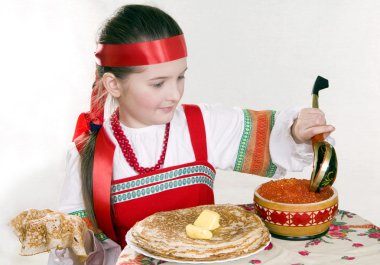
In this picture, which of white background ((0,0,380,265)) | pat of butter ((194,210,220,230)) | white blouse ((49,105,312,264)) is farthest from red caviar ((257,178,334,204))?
white background ((0,0,380,265))

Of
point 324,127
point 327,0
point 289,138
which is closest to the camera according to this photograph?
point 324,127

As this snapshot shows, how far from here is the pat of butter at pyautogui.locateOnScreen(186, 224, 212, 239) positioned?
1.44 m

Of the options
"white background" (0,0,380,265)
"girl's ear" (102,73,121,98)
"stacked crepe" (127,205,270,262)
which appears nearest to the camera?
"stacked crepe" (127,205,270,262)

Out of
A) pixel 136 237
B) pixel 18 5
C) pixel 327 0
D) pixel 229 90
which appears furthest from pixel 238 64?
pixel 136 237

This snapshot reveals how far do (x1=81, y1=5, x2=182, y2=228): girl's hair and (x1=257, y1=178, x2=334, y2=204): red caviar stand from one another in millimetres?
465

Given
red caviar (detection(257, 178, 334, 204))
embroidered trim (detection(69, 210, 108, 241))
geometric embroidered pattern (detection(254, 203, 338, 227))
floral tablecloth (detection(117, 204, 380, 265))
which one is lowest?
embroidered trim (detection(69, 210, 108, 241))

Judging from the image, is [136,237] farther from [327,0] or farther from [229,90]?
[327,0]

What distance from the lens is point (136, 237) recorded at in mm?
1458

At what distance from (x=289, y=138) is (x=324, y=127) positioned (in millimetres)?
192

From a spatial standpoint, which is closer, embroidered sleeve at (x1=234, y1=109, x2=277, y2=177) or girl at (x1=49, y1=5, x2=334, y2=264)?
girl at (x1=49, y1=5, x2=334, y2=264)

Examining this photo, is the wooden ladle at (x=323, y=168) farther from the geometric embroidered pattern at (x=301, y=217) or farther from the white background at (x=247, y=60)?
the white background at (x=247, y=60)

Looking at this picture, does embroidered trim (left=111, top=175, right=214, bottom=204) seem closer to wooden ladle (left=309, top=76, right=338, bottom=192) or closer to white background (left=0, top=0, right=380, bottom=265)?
wooden ladle (left=309, top=76, right=338, bottom=192)

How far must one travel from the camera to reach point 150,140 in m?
1.91

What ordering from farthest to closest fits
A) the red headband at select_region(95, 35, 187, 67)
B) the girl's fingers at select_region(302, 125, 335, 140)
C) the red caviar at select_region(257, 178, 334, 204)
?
the red headband at select_region(95, 35, 187, 67) → the girl's fingers at select_region(302, 125, 335, 140) → the red caviar at select_region(257, 178, 334, 204)
